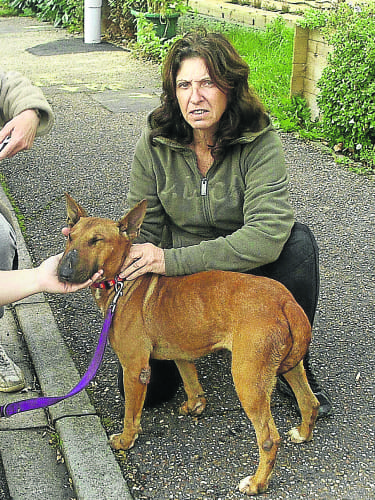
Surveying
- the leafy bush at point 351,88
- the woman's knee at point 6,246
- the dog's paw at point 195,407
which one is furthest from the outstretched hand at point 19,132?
the leafy bush at point 351,88

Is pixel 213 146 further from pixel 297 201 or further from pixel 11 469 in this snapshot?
pixel 297 201

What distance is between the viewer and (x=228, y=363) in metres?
4.06

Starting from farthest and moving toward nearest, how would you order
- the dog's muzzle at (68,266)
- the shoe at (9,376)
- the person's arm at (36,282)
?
1. the shoe at (9,376)
2. the person's arm at (36,282)
3. the dog's muzzle at (68,266)

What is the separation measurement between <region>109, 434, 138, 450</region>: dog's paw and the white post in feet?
37.4

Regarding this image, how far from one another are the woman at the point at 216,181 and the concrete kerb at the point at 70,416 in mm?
413

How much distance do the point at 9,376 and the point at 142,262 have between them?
114 centimetres

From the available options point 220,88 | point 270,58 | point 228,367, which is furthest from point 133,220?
point 270,58

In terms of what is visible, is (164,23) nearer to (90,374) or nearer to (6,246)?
(6,246)

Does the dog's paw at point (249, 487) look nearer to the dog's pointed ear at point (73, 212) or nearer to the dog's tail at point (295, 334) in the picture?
the dog's tail at point (295, 334)

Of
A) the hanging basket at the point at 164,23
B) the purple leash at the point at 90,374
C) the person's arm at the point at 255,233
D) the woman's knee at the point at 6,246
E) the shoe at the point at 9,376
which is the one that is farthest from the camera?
the hanging basket at the point at 164,23

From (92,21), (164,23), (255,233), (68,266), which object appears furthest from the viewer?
(92,21)

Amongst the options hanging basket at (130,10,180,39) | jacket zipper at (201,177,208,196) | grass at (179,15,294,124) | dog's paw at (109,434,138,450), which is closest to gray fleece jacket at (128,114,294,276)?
jacket zipper at (201,177,208,196)

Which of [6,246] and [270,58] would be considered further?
[270,58]

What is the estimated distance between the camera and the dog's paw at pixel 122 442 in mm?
3352
